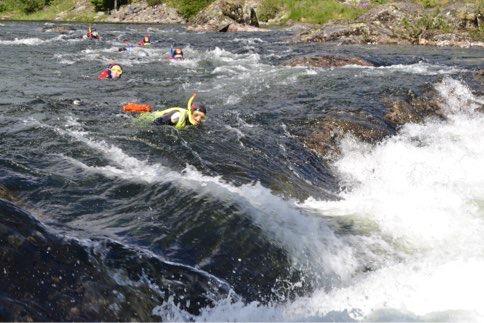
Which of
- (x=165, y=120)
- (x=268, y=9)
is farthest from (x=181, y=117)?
(x=268, y=9)

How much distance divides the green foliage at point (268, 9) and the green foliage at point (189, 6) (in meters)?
6.57

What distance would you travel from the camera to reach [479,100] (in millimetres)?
14000

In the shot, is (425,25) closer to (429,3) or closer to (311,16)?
(429,3)

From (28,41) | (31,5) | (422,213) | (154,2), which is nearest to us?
(422,213)

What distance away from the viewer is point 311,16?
42750mm

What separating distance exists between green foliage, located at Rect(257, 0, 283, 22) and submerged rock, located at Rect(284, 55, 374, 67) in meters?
28.3

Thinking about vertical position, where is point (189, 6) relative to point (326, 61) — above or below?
below

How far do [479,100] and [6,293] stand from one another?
44.6 feet

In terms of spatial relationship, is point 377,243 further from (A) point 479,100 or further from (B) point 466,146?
(A) point 479,100

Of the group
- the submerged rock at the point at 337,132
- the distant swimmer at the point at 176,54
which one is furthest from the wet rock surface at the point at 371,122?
A: the distant swimmer at the point at 176,54

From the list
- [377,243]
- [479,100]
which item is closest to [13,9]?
[479,100]

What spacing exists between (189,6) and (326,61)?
33.9m

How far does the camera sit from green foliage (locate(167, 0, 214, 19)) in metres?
48.7

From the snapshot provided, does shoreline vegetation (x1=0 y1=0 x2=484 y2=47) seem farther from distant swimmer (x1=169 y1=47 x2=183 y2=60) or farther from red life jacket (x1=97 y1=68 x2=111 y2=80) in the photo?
red life jacket (x1=97 y1=68 x2=111 y2=80)
